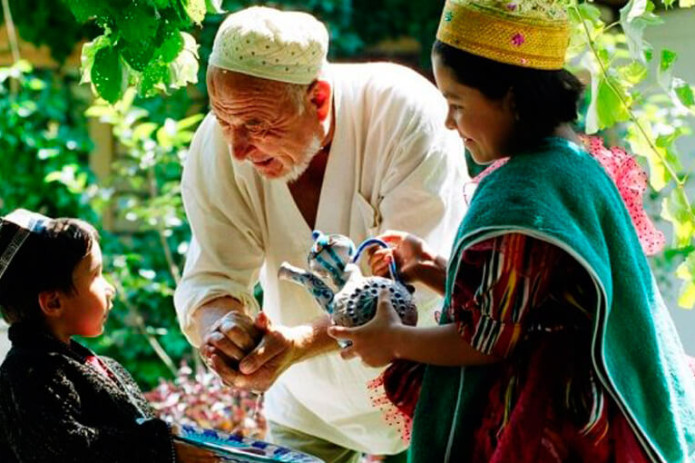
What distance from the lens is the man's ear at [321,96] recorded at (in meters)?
2.91

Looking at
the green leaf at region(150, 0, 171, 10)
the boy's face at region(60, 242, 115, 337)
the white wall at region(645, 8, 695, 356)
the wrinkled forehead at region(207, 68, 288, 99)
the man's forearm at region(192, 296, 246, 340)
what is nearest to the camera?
the green leaf at region(150, 0, 171, 10)

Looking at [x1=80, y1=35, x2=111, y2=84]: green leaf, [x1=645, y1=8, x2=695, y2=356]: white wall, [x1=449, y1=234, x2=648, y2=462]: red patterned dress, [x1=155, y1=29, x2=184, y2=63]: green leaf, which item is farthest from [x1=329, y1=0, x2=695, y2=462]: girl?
[x1=645, y1=8, x2=695, y2=356]: white wall

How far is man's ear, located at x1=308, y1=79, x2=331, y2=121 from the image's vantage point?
291cm

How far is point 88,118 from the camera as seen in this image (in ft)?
19.1

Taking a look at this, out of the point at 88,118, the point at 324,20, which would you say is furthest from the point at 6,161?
the point at 324,20

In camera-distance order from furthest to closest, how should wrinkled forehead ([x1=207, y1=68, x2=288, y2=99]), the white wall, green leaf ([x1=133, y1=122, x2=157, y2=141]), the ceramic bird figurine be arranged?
1. the white wall
2. green leaf ([x1=133, y1=122, x2=157, y2=141])
3. wrinkled forehead ([x1=207, y1=68, x2=288, y2=99])
4. the ceramic bird figurine

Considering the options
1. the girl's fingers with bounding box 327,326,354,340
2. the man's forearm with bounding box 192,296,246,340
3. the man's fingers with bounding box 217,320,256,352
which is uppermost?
the girl's fingers with bounding box 327,326,354,340

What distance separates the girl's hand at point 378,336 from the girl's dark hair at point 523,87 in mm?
355

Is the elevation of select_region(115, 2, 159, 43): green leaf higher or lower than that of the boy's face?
higher

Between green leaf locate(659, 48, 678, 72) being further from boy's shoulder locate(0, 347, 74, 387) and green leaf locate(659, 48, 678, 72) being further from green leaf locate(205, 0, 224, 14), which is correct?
boy's shoulder locate(0, 347, 74, 387)

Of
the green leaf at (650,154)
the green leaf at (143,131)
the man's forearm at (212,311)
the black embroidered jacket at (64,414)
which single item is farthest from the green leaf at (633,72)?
the green leaf at (143,131)

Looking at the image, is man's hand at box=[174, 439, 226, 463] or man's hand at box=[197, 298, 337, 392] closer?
man's hand at box=[174, 439, 226, 463]

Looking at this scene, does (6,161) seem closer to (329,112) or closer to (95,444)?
(329,112)

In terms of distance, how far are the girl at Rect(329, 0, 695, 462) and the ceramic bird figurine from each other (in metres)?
0.04
